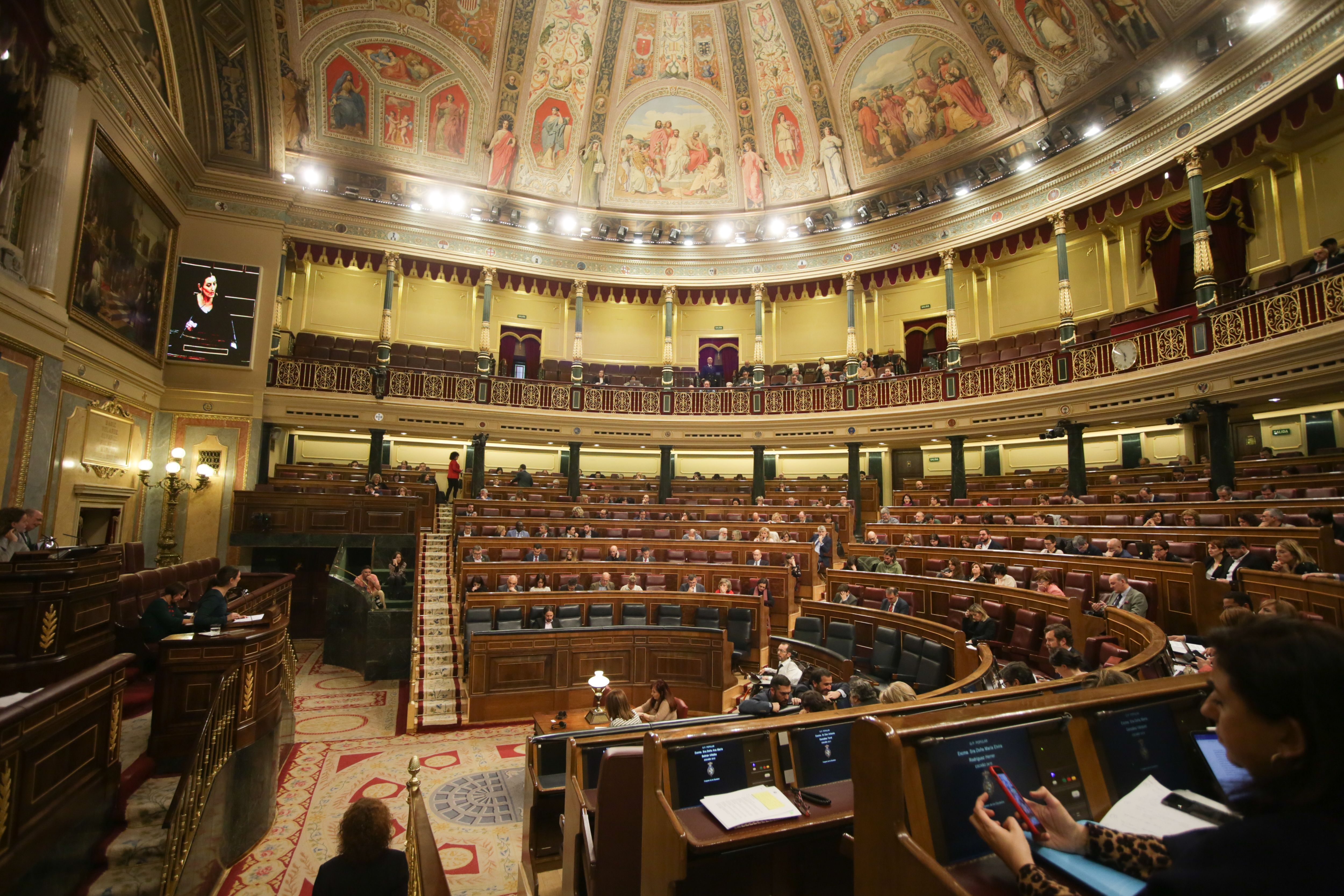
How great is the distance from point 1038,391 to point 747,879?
42.5 ft

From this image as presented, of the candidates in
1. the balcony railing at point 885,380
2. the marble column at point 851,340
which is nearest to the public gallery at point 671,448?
the balcony railing at point 885,380

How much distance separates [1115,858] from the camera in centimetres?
136

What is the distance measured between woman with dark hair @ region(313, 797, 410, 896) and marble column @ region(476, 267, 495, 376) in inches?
568

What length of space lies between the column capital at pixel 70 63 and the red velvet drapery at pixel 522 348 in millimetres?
11423

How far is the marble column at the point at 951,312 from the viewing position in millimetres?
15031

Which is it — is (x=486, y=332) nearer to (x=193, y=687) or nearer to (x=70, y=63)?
(x=70, y=63)

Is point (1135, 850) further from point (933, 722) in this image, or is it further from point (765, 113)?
point (765, 113)

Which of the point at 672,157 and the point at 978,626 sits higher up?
the point at 672,157

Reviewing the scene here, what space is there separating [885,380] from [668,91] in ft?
33.1

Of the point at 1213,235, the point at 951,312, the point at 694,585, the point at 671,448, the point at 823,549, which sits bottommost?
the point at 694,585

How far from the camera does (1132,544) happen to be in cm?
780

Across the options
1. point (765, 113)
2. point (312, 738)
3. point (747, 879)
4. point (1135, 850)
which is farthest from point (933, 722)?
point (765, 113)

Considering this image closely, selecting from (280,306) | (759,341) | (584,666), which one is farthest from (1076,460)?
(280,306)

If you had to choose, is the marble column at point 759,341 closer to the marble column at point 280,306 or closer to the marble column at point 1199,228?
the marble column at point 1199,228
